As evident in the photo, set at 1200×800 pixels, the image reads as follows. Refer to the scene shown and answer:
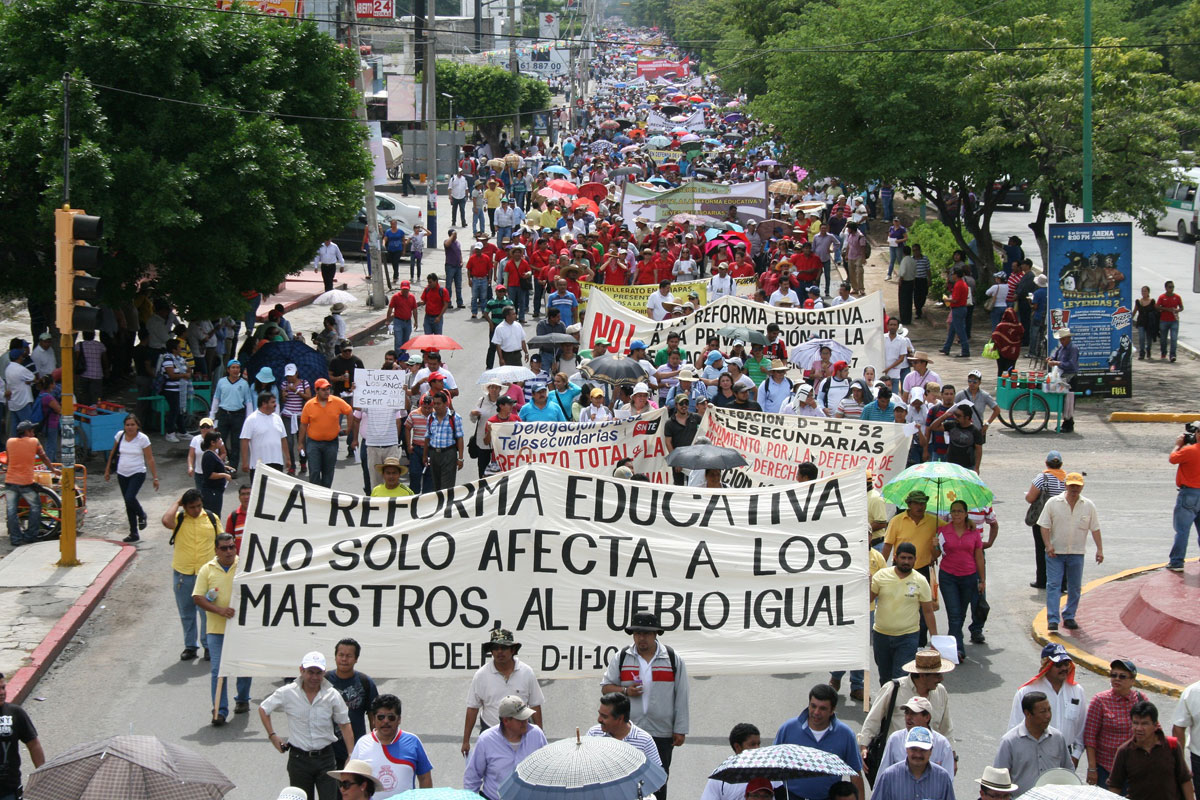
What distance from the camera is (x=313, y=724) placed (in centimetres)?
861

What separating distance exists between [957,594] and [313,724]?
5.76 meters

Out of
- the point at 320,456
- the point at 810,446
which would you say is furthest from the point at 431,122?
the point at 810,446

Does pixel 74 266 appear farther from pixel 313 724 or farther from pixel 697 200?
pixel 697 200

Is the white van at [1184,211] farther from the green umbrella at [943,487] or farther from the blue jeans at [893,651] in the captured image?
the blue jeans at [893,651]

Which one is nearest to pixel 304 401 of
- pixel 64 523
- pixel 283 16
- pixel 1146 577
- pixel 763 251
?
pixel 64 523

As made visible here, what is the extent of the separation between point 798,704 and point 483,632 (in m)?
2.71

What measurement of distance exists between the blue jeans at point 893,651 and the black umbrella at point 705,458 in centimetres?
315

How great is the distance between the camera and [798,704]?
37.1 ft

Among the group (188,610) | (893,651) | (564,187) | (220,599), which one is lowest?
(188,610)

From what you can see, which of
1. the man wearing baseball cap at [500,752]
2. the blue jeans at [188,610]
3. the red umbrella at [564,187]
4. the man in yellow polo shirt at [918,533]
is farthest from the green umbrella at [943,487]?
the red umbrella at [564,187]

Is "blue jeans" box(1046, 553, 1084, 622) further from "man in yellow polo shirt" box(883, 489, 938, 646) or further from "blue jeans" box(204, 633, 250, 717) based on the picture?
"blue jeans" box(204, 633, 250, 717)

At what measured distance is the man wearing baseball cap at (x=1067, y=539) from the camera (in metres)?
12.4

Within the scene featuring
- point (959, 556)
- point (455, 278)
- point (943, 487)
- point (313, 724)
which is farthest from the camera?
point (455, 278)

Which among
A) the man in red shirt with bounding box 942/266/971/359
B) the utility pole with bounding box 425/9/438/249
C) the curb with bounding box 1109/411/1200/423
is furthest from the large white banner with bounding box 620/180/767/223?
the curb with bounding box 1109/411/1200/423
